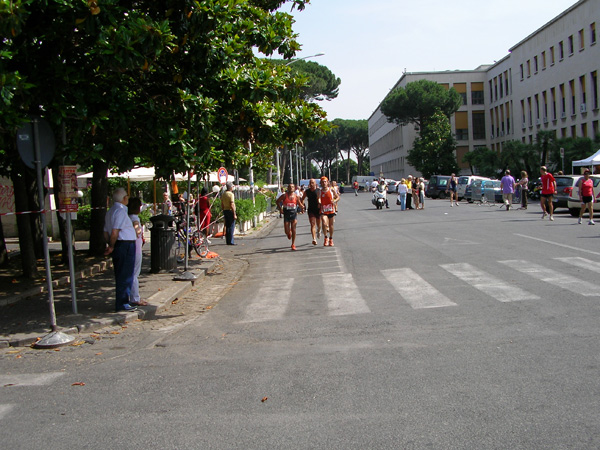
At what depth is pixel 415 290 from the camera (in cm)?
952

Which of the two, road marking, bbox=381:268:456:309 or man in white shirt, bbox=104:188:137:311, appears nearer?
road marking, bbox=381:268:456:309

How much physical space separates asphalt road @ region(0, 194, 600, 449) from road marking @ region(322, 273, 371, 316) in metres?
0.03

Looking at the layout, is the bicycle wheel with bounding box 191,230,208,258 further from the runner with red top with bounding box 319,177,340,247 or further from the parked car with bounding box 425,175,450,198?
the parked car with bounding box 425,175,450,198

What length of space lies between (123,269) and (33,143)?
2.13m

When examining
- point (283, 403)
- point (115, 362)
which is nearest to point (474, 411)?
point (283, 403)

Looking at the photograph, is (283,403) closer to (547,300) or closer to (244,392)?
(244,392)

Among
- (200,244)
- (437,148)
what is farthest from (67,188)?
(437,148)

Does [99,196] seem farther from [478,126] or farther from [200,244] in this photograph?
[478,126]

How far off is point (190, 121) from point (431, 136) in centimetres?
6620

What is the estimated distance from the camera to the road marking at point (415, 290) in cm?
845

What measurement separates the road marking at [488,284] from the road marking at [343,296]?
1741mm

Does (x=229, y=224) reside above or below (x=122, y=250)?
below

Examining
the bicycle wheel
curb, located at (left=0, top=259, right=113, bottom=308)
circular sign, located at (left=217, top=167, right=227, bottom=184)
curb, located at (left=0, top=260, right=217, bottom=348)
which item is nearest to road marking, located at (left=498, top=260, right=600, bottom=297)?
curb, located at (left=0, top=260, right=217, bottom=348)

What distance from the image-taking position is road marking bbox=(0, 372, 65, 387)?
19.0ft
